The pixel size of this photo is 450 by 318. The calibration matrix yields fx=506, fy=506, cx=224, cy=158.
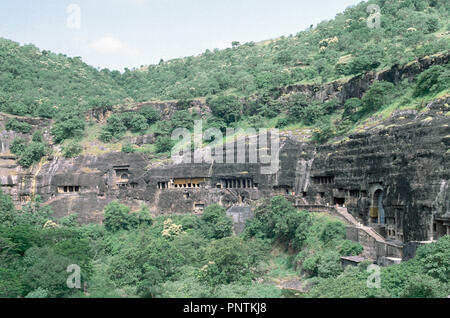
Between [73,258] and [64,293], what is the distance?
3.27 meters

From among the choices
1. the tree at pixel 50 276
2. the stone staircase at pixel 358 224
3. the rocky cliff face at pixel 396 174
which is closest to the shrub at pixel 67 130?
→ the rocky cliff face at pixel 396 174

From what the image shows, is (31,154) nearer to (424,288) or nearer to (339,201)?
(339,201)

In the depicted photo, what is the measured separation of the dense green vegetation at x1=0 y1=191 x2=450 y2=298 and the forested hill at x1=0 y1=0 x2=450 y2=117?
790 inches

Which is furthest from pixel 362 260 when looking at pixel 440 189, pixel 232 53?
pixel 232 53

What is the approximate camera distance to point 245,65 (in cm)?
6888

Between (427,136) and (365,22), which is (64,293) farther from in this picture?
(365,22)

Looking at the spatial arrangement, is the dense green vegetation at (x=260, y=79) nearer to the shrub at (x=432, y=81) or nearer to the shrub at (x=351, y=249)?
the shrub at (x=432, y=81)

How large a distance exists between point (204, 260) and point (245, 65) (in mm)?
43664

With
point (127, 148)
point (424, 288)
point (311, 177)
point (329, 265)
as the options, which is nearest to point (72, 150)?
point (127, 148)

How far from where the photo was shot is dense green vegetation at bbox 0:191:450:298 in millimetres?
21938

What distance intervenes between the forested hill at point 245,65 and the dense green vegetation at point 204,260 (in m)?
20.1

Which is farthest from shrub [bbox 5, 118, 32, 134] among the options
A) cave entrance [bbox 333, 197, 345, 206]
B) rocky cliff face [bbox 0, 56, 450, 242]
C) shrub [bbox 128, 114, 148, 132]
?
cave entrance [bbox 333, 197, 345, 206]

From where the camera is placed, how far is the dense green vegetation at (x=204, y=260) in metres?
21.9

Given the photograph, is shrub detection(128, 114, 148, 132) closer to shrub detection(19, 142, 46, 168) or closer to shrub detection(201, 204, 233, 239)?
shrub detection(19, 142, 46, 168)
